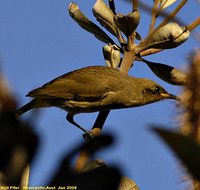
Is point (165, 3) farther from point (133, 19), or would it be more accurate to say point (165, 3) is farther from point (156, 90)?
point (156, 90)

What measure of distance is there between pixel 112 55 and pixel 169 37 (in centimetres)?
63

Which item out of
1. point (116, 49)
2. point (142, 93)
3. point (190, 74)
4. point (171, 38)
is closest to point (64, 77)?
point (142, 93)

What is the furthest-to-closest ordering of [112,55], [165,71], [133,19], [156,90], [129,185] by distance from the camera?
[156,90]
[112,55]
[165,71]
[133,19]
[129,185]

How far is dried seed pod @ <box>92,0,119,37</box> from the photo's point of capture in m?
3.05

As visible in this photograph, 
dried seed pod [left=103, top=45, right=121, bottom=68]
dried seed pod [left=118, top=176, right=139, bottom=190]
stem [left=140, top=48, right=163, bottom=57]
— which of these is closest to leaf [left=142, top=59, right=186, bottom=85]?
stem [left=140, top=48, right=163, bottom=57]

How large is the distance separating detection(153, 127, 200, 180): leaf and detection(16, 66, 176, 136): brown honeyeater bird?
12.6 ft

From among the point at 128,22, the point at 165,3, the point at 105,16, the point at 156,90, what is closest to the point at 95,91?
the point at 156,90

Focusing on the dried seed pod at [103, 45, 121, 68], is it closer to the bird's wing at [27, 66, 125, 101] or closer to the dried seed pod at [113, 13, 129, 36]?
the dried seed pod at [113, 13, 129, 36]

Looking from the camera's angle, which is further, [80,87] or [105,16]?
[80,87]

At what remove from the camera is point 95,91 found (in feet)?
15.8

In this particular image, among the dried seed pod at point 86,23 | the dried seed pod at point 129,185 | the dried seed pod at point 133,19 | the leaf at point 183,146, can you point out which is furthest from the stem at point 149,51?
the leaf at point 183,146

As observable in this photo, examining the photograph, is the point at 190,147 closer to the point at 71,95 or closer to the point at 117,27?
the point at 117,27

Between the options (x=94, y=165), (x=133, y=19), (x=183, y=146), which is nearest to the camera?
(x=183, y=146)

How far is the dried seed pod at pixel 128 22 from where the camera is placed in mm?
2701
